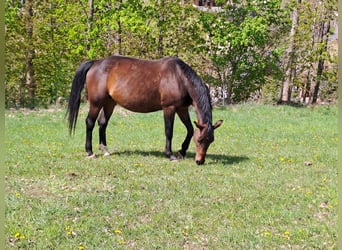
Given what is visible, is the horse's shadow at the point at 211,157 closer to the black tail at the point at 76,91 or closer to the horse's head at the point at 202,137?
the horse's head at the point at 202,137

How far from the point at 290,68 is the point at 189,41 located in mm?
4393

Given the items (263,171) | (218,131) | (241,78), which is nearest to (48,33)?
(241,78)

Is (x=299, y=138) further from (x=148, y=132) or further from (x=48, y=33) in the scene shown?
(x=48, y=33)

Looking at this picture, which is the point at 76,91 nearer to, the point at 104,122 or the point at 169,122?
the point at 104,122

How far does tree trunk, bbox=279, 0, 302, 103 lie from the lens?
18.1 metres

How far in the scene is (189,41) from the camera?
57.8ft

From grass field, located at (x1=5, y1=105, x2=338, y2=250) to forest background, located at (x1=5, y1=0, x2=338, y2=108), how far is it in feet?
24.3

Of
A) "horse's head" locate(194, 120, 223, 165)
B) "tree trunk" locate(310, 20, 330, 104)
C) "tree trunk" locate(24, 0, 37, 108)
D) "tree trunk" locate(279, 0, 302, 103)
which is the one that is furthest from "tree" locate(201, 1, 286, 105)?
"horse's head" locate(194, 120, 223, 165)

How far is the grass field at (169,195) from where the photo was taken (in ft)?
14.1

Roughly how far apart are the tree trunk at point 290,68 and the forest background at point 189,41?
4cm

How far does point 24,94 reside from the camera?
17.2m

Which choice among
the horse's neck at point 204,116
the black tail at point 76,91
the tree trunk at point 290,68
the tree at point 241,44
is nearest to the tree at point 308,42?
the tree trunk at point 290,68

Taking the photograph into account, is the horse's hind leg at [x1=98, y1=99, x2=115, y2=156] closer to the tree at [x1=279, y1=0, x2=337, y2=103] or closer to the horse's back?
the horse's back

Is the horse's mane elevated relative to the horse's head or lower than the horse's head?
elevated
